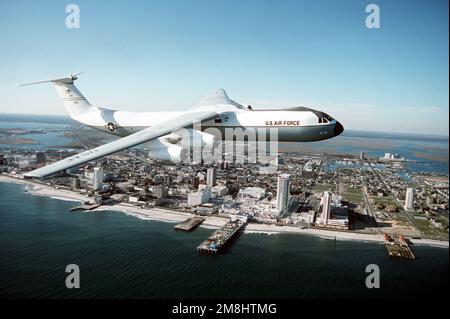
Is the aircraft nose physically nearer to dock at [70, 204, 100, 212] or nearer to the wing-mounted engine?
the wing-mounted engine

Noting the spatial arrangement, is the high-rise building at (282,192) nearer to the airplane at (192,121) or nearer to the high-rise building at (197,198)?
the high-rise building at (197,198)

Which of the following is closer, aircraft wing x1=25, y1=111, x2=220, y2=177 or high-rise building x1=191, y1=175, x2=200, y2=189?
aircraft wing x1=25, y1=111, x2=220, y2=177

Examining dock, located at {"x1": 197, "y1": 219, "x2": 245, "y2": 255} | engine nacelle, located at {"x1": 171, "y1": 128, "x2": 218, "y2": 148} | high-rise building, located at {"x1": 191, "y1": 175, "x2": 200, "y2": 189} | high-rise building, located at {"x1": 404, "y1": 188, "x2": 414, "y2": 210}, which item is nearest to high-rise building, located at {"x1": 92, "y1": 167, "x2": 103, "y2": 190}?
high-rise building, located at {"x1": 191, "y1": 175, "x2": 200, "y2": 189}

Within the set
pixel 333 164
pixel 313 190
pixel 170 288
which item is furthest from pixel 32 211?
pixel 333 164

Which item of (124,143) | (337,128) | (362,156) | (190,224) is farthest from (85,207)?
(362,156)

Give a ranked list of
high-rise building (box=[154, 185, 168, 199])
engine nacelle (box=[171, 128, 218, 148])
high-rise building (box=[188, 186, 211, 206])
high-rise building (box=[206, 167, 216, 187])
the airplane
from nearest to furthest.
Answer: the airplane, engine nacelle (box=[171, 128, 218, 148]), high-rise building (box=[188, 186, 211, 206]), high-rise building (box=[154, 185, 168, 199]), high-rise building (box=[206, 167, 216, 187])

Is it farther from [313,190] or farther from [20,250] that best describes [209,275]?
[313,190]
